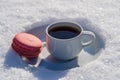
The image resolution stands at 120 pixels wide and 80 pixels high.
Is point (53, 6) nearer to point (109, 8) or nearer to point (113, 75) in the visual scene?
point (109, 8)

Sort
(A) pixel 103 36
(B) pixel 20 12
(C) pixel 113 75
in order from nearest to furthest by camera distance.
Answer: (C) pixel 113 75 → (A) pixel 103 36 → (B) pixel 20 12

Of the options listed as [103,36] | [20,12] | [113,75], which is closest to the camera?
[113,75]

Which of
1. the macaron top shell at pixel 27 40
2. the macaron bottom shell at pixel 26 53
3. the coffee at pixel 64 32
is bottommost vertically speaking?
the macaron bottom shell at pixel 26 53

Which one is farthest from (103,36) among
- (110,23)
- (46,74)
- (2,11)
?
(2,11)

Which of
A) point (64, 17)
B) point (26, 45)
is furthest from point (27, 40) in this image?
point (64, 17)

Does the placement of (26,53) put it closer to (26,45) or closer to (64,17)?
(26,45)

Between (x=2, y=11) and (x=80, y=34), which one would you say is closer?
(x=80, y=34)
